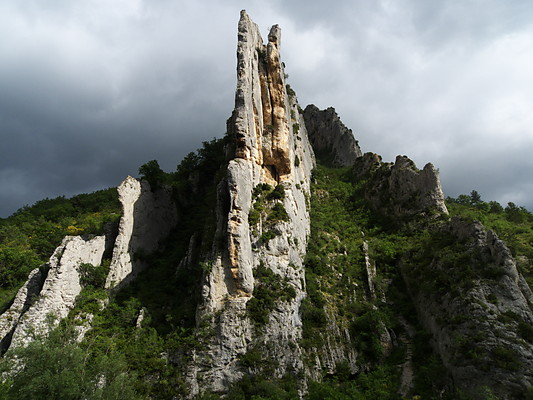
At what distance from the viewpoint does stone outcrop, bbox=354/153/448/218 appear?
129 ft

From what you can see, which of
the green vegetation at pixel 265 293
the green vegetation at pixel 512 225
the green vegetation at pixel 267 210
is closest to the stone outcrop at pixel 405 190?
the green vegetation at pixel 512 225

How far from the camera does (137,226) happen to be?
32719 millimetres

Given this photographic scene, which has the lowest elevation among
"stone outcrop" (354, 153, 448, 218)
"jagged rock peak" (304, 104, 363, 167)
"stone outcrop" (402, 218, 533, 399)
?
"stone outcrop" (402, 218, 533, 399)

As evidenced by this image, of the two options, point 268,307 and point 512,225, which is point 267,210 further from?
point 512,225

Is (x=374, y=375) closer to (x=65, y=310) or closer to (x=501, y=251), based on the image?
(x=501, y=251)

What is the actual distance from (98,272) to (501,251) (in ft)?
109

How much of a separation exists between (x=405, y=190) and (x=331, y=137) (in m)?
38.5

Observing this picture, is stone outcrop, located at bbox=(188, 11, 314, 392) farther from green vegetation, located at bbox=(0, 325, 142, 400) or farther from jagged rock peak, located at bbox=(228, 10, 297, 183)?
green vegetation, located at bbox=(0, 325, 142, 400)

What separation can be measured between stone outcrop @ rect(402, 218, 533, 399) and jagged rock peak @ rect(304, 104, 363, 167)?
42.4 metres

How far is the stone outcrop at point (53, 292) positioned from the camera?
2208 centimetres

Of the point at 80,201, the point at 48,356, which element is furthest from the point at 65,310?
the point at 80,201

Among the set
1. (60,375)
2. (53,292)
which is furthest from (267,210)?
(60,375)

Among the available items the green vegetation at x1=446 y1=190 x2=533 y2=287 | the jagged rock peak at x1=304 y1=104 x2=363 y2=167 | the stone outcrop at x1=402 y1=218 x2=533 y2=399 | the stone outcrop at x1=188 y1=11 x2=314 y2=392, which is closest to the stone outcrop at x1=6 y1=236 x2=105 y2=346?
the stone outcrop at x1=188 y1=11 x2=314 y2=392

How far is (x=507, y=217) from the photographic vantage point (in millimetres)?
49281
